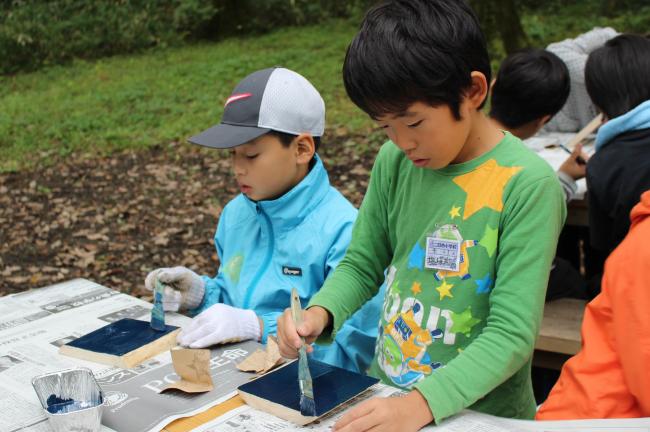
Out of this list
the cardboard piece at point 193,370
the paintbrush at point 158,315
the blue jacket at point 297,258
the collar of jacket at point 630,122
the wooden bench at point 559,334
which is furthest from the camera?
the wooden bench at point 559,334

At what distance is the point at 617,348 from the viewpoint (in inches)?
59.4

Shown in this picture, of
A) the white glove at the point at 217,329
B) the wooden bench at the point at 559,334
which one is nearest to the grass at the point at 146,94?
the wooden bench at the point at 559,334

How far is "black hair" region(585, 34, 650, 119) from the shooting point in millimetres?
2713

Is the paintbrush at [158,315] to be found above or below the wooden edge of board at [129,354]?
above

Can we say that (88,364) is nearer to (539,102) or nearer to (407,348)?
(407,348)

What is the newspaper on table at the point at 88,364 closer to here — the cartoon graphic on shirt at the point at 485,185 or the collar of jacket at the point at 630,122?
the cartoon graphic on shirt at the point at 485,185

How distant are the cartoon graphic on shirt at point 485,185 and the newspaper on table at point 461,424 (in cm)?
43

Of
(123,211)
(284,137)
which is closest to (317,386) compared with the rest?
(284,137)

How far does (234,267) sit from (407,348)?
78cm

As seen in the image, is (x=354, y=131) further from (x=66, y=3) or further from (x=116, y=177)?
(x=66, y=3)

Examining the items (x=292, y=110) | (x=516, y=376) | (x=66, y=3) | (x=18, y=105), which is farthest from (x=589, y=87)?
(x=66, y=3)

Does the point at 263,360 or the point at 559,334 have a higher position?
the point at 263,360

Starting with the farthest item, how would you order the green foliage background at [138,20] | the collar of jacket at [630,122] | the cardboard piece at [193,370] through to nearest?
the green foliage background at [138,20], the collar of jacket at [630,122], the cardboard piece at [193,370]

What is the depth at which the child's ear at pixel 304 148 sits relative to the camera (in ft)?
7.38
